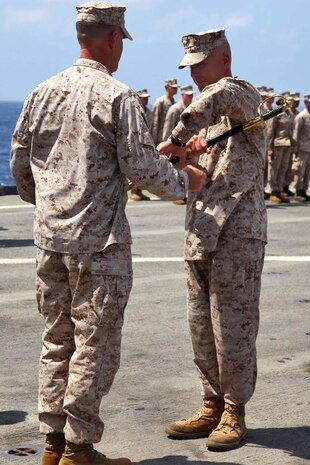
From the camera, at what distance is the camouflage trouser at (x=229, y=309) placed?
5.80 meters

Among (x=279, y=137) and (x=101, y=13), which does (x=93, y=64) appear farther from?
(x=279, y=137)

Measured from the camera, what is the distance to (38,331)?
28.0ft

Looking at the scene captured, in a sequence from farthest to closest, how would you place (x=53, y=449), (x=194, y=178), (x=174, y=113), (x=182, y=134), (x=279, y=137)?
(x=279, y=137), (x=174, y=113), (x=182, y=134), (x=194, y=178), (x=53, y=449)

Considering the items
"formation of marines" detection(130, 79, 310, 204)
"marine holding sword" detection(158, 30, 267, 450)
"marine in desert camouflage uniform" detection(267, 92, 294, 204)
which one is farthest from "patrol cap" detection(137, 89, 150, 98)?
"marine holding sword" detection(158, 30, 267, 450)

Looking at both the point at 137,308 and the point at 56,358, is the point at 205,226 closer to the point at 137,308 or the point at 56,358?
the point at 56,358

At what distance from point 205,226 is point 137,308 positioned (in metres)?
3.75

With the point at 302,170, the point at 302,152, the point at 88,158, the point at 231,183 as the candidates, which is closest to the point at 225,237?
the point at 231,183

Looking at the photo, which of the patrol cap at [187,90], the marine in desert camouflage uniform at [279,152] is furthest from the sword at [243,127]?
the patrol cap at [187,90]

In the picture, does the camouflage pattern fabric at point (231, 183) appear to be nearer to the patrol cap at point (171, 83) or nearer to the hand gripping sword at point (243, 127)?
the hand gripping sword at point (243, 127)

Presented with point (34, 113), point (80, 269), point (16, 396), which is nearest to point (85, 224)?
point (80, 269)

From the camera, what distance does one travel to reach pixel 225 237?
19.0 ft

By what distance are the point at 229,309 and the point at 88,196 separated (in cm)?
114

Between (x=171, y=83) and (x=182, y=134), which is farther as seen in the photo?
(x=171, y=83)

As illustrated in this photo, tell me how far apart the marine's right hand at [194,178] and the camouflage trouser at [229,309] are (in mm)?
457
